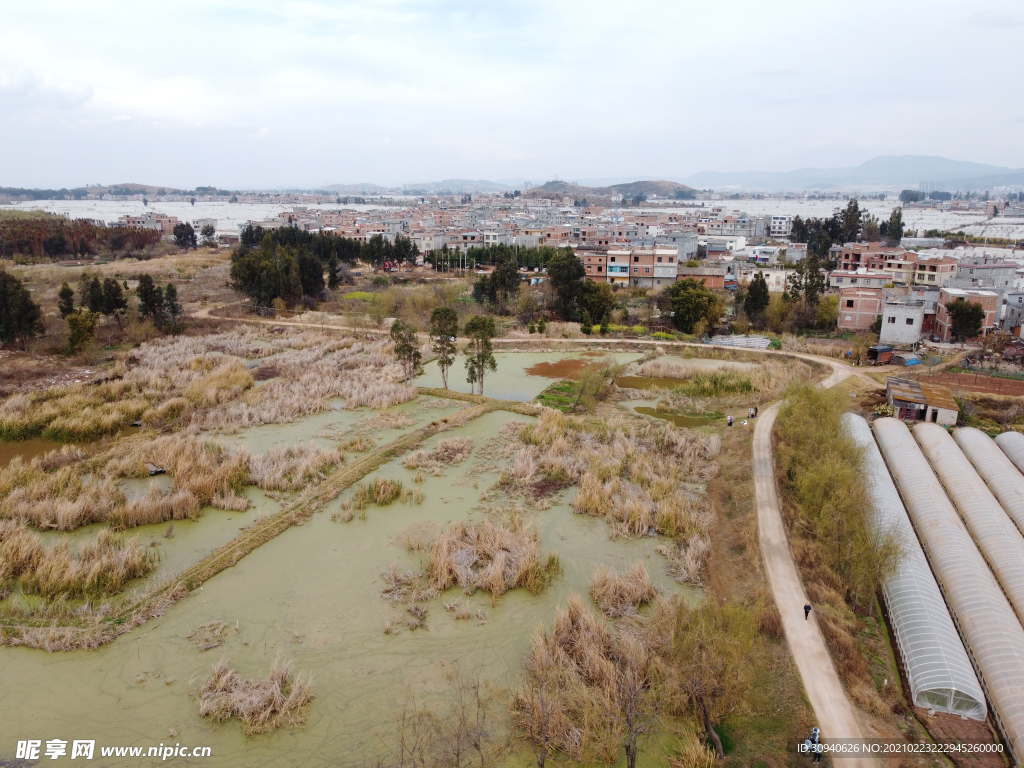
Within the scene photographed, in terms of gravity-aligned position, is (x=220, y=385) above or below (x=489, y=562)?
above

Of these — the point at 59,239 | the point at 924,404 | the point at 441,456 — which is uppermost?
the point at 59,239

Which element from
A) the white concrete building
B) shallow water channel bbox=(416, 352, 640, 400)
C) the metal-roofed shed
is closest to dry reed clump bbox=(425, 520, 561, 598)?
shallow water channel bbox=(416, 352, 640, 400)

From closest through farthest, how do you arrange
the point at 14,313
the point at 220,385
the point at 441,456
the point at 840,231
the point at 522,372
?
the point at 441,456 → the point at 220,385 → the point at 14,313 → the point at 522,372 → the point at 840,231

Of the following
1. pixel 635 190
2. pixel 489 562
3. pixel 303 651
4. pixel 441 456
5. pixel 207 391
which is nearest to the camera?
pixel 303 651

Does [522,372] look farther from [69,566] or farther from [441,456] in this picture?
[69,566]

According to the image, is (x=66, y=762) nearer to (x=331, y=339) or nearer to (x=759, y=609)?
(x=759, y=609)

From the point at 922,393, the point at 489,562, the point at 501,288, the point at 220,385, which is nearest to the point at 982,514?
the point at 922,393

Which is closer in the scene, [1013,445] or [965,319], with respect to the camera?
[1013,445]
